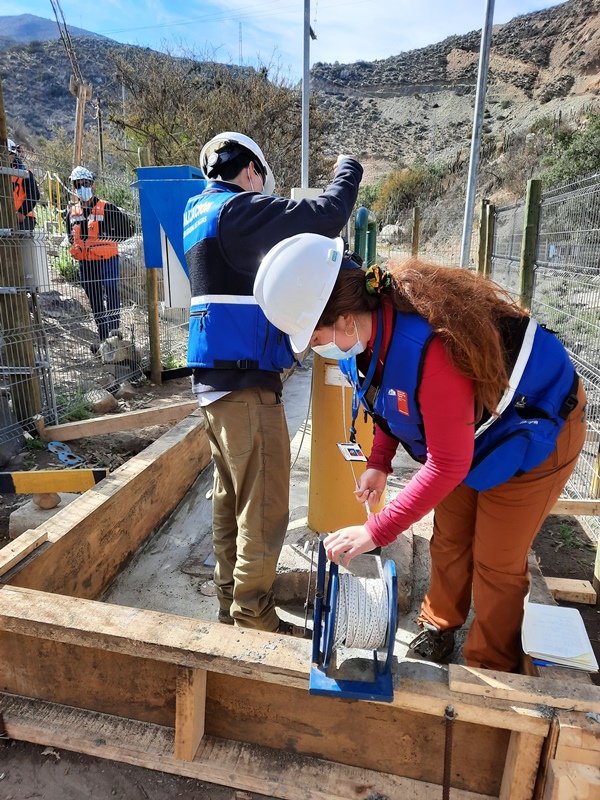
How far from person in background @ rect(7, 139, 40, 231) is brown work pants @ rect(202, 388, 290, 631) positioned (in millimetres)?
3757

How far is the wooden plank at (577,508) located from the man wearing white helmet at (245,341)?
174cm

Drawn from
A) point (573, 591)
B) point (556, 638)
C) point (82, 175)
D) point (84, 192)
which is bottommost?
point (573, 591)

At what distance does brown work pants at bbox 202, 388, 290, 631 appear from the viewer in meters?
2.38

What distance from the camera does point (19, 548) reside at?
2.36 metres

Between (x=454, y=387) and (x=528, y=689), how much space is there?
972mm

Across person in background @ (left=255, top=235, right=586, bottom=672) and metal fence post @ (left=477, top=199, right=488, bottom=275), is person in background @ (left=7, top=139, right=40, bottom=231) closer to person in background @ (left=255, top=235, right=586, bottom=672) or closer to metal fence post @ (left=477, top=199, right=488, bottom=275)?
person in background @ (left=255, top=235, right=586, bottom=672)

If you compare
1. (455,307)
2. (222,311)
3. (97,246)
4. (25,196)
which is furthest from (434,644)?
(97,246)

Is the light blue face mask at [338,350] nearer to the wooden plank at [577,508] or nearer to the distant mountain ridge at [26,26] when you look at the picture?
the wooden plank at [577,508]

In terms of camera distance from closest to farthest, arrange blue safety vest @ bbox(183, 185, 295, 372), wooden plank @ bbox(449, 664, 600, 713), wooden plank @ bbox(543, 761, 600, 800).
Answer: wooden plank @ bbox(543, 761, 600, 800)
wooden plank @ bbox(449, 664, 600, 713)
blue safety vest @ bbox(183, 185, 295, 372)

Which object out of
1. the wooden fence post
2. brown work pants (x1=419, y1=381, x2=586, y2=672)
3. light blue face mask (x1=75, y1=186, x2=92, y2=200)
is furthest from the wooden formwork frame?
light blue face mask (x1=75, y1=186, x2=92, y2=200)

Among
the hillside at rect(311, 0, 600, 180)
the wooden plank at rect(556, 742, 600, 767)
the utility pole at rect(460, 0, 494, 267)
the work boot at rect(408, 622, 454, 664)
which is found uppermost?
the hillside at rect(311, 0, 600, 180)

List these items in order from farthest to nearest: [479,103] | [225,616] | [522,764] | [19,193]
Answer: [479,103] < [19,193] < [225,616] < [522,764]

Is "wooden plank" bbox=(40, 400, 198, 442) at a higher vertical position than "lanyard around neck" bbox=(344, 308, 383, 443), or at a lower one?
lower

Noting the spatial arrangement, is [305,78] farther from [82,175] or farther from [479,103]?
[82,175]
